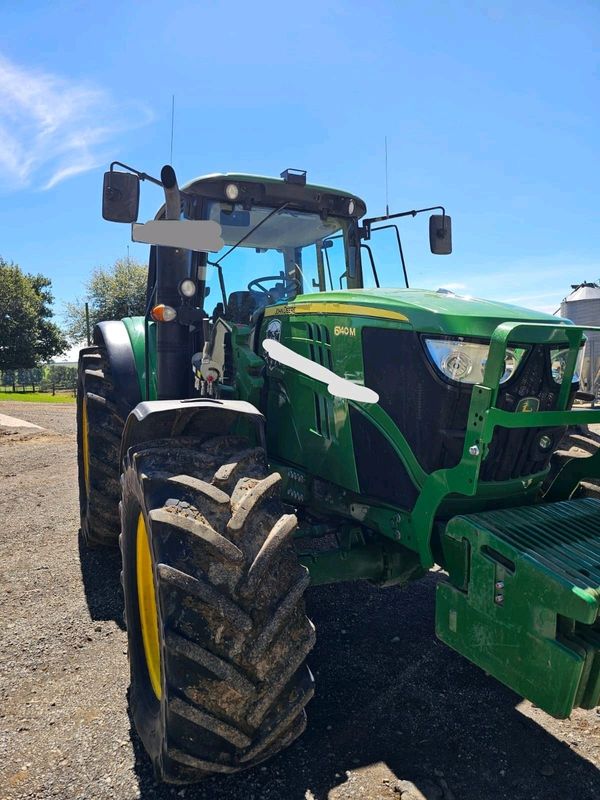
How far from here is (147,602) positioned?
288cm

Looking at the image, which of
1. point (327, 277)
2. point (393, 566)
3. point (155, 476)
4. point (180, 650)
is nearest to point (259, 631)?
point (180, 650)

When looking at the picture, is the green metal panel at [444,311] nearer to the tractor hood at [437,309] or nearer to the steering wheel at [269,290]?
the tractor hood at [437,309]

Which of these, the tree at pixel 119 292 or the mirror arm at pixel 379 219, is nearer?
the mirror arm at pixel 379 219

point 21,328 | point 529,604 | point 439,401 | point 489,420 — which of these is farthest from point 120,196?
point 21,328

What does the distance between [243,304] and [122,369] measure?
1.07 metres

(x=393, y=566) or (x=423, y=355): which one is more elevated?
(x=423, y=355)

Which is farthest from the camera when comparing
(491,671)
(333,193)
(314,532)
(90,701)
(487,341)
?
(333,193)

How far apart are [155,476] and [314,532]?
1.09 m

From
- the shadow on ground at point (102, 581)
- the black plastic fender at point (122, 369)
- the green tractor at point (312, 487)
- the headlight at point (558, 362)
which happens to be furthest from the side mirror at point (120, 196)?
the shadow on ground at point (102, 581)

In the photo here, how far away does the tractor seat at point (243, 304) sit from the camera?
397 centimetres

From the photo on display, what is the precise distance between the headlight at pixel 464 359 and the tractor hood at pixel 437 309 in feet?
0.16

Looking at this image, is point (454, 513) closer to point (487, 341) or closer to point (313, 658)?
point (487, 341)

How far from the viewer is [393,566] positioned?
120 inches

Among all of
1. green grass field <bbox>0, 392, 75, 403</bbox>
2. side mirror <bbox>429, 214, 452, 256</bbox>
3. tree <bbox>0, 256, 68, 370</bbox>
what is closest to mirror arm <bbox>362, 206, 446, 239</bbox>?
side mirror <bbox>429, 214, 452, 256</bbox>
